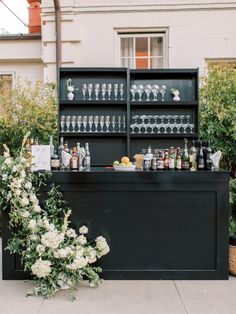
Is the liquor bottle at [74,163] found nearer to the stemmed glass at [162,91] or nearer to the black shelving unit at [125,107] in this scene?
the black shelving unit at [125,107]

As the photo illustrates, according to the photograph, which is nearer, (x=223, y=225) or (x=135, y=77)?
(x=223, y=225)

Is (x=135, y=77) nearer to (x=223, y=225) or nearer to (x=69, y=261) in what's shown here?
(x=223, y=225)

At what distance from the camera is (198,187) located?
375 centimetres

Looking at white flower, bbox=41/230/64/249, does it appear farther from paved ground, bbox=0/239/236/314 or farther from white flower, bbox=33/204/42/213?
paved ground, bbox=0/239/236/314

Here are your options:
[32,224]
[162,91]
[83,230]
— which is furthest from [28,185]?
[162,91]

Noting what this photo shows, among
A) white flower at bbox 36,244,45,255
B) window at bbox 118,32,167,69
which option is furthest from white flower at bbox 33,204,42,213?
window at bbox 118,32,167,69

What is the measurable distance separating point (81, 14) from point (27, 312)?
5.04 m

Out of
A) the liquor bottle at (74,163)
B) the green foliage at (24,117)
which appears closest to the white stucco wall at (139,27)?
the green foliage at (24,117)

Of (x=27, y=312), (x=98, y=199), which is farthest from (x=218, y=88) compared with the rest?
(x=27, y=312)

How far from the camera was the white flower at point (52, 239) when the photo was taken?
3.40 meters

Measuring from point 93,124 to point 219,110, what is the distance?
5.87 ft

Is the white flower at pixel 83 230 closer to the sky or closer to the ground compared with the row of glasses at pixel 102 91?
closer to the ground

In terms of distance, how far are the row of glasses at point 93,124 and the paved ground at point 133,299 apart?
2117mm

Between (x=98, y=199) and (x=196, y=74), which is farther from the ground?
(x=196, y=74)
